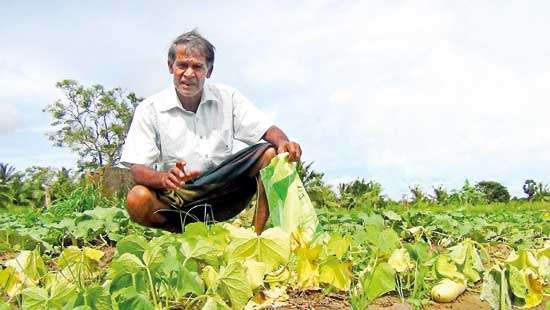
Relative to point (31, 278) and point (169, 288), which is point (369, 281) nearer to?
point (169, 288)

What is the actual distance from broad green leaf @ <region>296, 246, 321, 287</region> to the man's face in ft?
5.04

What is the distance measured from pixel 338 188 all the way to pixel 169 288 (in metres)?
8.27

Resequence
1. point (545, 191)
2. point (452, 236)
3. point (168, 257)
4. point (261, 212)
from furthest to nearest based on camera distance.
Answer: point (545, 191), point (452, 236), point (261, 212), point (168, 257)

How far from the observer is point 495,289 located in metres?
2.19

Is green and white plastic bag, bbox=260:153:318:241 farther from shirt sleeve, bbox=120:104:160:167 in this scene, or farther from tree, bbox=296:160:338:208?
tree, bbox=296:160:338:208

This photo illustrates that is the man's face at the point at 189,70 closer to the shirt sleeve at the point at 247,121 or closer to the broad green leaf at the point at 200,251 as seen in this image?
the shirt sleeve at the point at 247,121

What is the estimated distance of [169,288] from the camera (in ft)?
6.64

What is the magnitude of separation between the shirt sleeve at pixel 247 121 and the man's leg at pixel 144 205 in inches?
24.3

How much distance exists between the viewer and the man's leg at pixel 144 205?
355cm

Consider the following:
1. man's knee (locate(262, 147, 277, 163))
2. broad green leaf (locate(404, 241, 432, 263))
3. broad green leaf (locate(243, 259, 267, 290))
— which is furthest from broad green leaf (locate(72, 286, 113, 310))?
man's knee (locate(262, 147, 277, 163))

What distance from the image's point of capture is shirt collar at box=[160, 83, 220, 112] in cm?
377

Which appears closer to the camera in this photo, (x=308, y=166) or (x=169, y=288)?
(x=169, y=288)

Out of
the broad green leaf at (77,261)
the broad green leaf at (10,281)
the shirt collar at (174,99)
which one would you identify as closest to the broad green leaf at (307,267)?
the broad green leaf at (77,261)

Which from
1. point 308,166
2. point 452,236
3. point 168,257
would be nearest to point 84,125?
point 308,166
